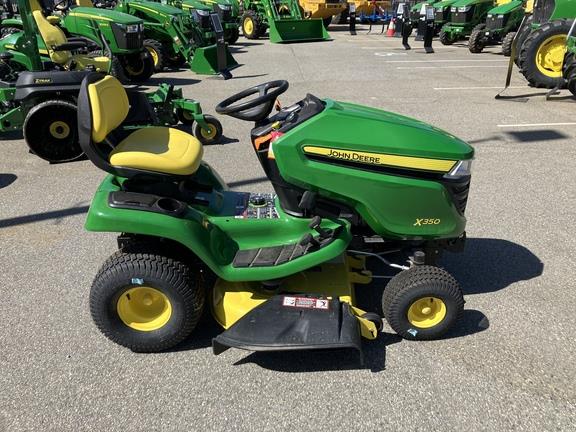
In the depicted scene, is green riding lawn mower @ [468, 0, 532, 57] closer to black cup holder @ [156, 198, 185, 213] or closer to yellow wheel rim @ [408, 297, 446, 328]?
yellow wheel rim @ [408, 297, 446, 328]

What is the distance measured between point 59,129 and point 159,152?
3.34 meters

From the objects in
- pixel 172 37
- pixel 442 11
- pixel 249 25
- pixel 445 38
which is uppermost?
pixel 172 37

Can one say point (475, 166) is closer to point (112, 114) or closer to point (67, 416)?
point (112, 114)

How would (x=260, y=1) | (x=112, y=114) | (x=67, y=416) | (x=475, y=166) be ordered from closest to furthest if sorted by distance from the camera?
1. (x=67, y=416)
2. (x=112, y=114)
3. (x=475, y=166)
4. (x=260, y=1)

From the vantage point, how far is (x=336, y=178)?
94.0 inches

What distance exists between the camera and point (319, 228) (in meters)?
2.46

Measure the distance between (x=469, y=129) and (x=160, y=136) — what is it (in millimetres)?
4594

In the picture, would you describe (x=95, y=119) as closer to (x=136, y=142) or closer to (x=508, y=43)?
(x=136, y=142)

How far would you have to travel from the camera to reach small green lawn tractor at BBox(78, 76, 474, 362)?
2.35 m

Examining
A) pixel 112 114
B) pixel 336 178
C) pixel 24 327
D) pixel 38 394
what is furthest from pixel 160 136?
pixel 38 394


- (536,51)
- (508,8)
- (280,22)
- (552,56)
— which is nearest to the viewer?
(536,51)

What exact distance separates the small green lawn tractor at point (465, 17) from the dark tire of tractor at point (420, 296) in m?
12.8

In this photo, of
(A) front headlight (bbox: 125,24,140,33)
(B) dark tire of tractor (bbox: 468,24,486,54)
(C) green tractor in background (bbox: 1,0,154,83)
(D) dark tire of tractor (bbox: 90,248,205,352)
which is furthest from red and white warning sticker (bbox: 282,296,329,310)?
(B) dark tire of tractor (bbox: 468,24,486,54)

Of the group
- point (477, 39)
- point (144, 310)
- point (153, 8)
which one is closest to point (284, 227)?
point (144, 310)
